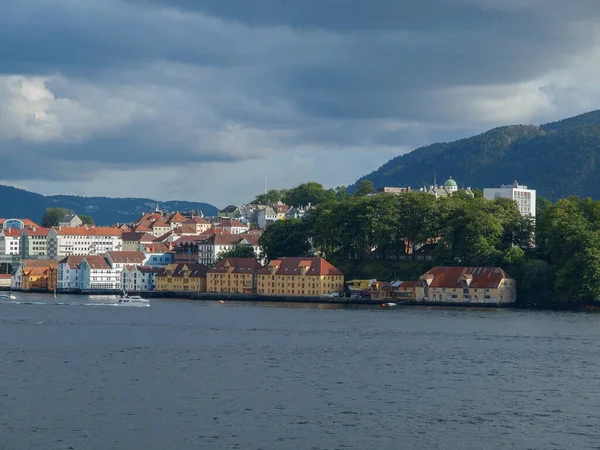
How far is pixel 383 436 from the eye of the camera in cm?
3462

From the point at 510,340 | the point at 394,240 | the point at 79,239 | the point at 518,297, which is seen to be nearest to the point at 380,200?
the point at 394,240

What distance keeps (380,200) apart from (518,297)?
22.1 metres

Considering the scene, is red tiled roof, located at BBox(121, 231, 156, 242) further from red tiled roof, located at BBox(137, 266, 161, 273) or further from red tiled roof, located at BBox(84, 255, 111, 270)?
red tiled roof, located at BBox(137, 266, 161, 273)

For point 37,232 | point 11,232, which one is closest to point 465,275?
point 37,232

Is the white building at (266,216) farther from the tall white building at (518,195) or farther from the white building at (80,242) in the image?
the tall white building at (518,195)

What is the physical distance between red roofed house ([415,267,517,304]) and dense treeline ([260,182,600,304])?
1552 millimetres

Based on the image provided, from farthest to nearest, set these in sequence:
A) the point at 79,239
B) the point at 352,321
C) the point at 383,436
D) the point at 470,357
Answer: the point at 79,239, the point at 352,321, the point at 470,357, the point at 383,436

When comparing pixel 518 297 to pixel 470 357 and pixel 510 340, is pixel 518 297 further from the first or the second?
pixel 470 357

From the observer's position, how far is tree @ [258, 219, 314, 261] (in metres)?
122

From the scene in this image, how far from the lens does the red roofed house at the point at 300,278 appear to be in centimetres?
10831

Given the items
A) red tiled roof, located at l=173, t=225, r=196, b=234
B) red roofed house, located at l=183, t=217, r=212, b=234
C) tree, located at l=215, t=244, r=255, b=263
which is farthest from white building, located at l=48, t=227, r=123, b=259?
tree, located at l=215, t=244, r=255, b=263

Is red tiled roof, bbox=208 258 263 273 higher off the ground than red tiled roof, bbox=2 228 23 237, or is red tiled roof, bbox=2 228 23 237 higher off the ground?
red tiled roof, bbox=2 228 23 237

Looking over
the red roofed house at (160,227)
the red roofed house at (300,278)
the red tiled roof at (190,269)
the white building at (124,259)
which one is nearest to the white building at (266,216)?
the red roofed house at (160,227)

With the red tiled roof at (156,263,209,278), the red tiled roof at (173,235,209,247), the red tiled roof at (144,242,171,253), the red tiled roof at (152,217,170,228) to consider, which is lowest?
the red tiled roof at (156,263,209,278)
